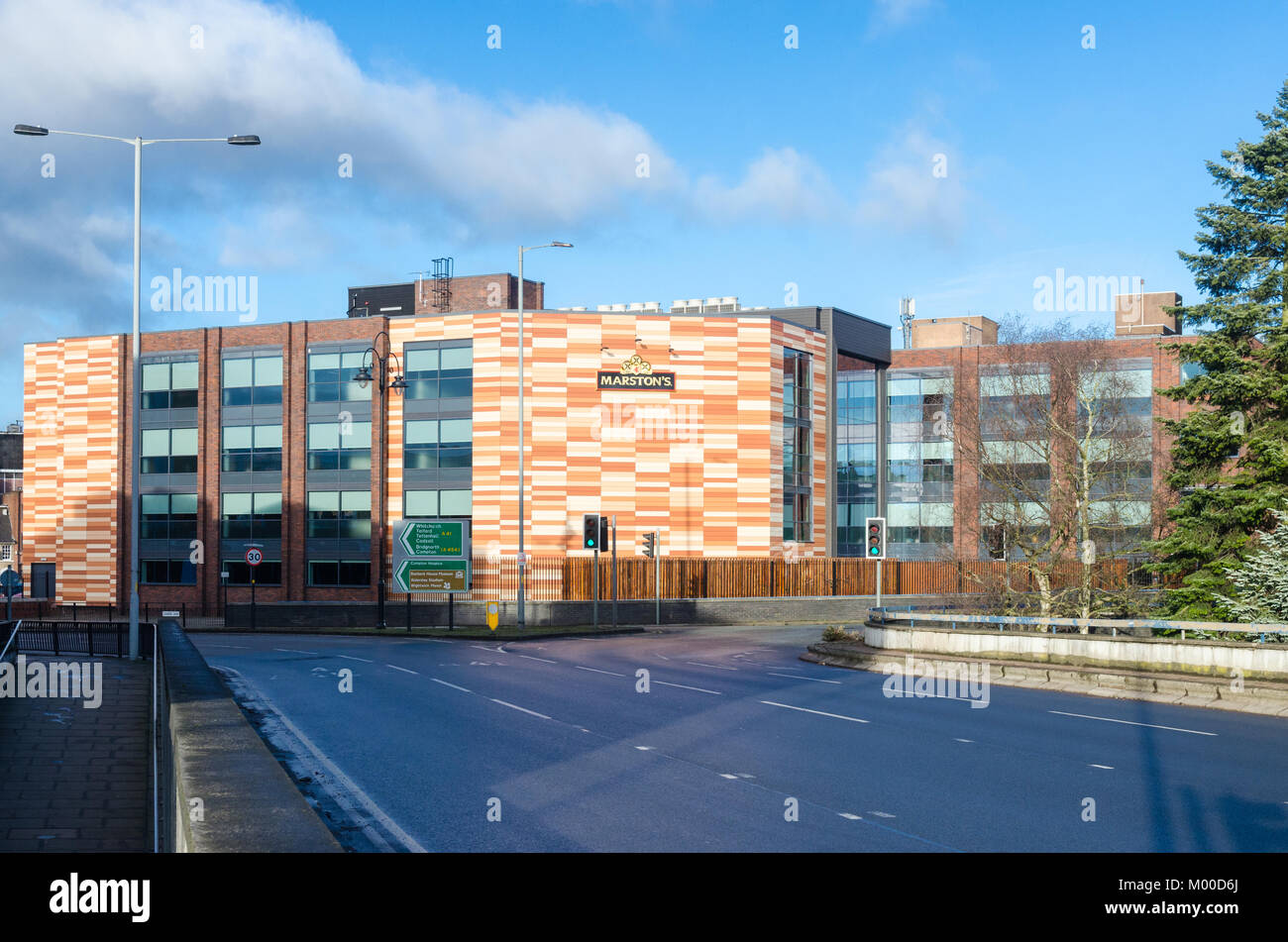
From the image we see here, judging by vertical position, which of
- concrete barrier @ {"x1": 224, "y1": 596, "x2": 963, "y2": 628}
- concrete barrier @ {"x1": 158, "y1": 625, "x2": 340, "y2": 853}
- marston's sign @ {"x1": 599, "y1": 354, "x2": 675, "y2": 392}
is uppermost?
marston's sign @ {"x1": 599, "y1": 354, "x2": 675, "y2": 392}

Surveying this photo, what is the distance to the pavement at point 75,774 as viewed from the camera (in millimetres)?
10555

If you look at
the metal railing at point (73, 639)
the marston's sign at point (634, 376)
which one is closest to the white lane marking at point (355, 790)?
the metal railing at point (73, 639)

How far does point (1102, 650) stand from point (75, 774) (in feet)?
58.1

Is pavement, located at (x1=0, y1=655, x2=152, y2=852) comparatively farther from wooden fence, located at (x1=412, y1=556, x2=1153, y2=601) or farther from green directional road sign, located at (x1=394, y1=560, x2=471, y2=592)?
wooden fence, located at (x1=412, y1=556, x2=1153, y2=601)

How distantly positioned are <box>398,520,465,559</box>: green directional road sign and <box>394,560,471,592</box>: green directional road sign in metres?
0.35

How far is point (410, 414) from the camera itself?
180ft

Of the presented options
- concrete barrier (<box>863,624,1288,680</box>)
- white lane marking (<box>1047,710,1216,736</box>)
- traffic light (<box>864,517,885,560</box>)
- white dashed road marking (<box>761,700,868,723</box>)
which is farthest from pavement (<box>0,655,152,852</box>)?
traffic light (<box>864,517,885,560</box>)

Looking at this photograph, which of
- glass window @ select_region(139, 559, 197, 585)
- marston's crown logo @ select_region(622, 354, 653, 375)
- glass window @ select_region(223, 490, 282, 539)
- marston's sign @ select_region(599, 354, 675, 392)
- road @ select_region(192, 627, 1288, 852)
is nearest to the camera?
road @ select_region(192, 627, 1288, 852)

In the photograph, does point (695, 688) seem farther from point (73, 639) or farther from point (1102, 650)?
point (73, 639)

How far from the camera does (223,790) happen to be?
7262 millimetres

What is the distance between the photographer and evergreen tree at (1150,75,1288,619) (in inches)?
952

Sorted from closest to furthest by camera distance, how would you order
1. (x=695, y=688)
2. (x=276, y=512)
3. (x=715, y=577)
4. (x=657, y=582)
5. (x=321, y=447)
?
(x=695, y=688), (x=657, y=582), (x=715, y=577), (x=321, y=447), (x=276, y=512)

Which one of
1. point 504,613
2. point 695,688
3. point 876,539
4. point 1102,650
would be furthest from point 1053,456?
point 695,688
